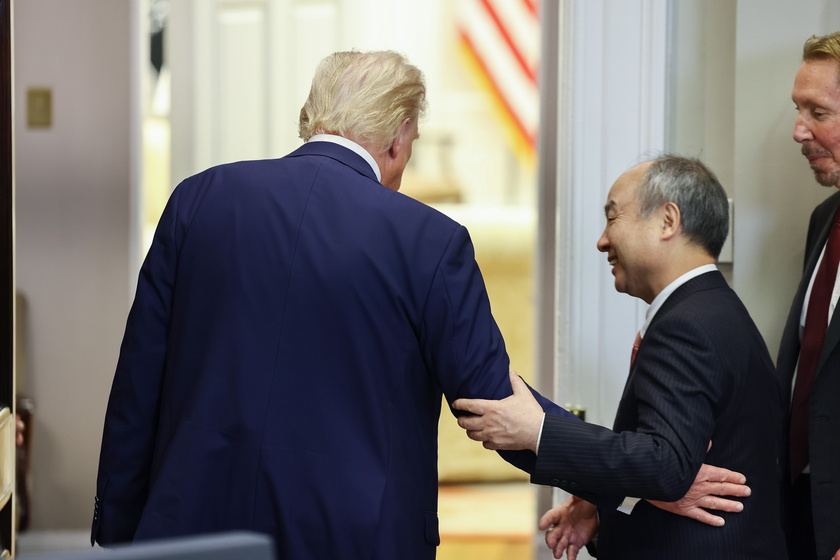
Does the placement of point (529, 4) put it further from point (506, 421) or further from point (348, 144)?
point (506, 421)

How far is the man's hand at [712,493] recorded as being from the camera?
1.37 metres

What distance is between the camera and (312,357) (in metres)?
1.28

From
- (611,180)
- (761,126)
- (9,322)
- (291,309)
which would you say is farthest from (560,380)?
(9,322)

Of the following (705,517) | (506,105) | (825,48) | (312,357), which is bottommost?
(705,517)

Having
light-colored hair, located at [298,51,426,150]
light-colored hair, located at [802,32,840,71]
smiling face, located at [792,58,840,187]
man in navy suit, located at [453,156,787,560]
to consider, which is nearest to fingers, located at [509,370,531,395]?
man in navy suit, located at [453,156,787,560]

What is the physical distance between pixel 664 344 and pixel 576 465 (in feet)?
0.73

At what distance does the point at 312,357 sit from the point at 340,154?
31 centimetres

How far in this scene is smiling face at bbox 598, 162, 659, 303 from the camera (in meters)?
1.52

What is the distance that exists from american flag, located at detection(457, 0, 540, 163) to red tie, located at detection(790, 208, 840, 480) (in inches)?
102

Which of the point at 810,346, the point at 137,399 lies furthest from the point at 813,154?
the point at 137,399

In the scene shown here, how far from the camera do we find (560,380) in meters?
2.14

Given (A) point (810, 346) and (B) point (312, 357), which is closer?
(B) point (312, 357)

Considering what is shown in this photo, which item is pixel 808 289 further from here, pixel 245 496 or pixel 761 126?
pixel 245 496

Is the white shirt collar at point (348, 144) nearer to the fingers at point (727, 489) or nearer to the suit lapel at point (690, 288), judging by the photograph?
the suit lapel at point (690, 288)
